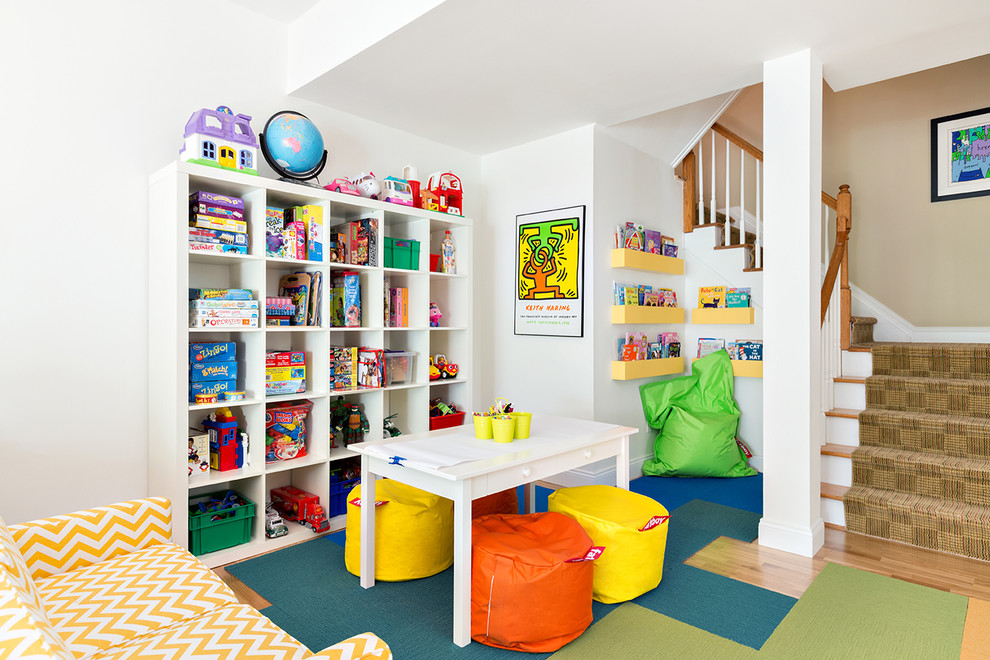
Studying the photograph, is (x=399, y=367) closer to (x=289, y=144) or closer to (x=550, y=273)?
(x=550, y=273)

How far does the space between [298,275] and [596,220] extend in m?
1.89

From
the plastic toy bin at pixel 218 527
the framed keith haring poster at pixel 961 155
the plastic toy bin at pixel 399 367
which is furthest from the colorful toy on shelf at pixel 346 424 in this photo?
the framed keith haring poster at pixel 961 155

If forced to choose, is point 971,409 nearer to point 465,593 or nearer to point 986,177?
point 986,177

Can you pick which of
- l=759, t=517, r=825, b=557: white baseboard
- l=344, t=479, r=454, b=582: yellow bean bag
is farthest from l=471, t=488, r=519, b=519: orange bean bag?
l=759, t=517, r=825, b=557: white baseboard

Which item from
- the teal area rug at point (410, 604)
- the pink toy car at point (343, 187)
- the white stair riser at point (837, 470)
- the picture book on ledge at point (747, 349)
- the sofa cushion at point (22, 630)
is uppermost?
the pink toy car at point (343, 187)

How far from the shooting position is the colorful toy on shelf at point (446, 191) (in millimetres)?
3648

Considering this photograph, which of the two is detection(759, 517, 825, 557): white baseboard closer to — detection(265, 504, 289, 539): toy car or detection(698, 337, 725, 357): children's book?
detection(698, 337, 725, 357): children's book

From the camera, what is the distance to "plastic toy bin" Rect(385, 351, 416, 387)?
339 centimetres

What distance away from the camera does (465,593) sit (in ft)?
6.33

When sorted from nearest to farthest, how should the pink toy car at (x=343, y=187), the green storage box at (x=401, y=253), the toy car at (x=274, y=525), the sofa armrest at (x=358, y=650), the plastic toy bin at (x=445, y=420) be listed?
1. the sofa armrest at (x=358, y=650)
2. the toy car at (x=274, y=525)
3. the pink toy car at (x=343, y=187)
4. the green storage box at (x=401, y=253)
5. the plastic toy bin at (x=445, y=420)

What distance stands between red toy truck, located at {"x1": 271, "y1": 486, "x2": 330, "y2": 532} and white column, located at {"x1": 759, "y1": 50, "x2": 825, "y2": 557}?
2.25 meters

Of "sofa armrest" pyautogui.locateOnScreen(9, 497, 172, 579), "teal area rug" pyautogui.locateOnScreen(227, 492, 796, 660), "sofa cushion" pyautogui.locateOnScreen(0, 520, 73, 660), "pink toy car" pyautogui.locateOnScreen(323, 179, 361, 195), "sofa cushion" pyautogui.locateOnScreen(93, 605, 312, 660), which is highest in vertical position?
"pink toy car" pyautogui.locateOnScreen(323, 179, 361, 195)

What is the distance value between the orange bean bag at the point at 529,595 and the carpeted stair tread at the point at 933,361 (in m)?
2.84

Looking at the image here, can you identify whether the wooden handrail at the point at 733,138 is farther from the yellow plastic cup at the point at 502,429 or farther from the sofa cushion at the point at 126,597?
the sofa cushion at the point at 126,597
